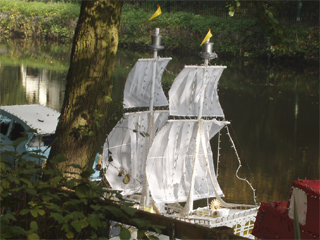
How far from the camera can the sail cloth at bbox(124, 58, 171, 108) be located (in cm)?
863

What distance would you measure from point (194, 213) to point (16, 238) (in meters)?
4.71

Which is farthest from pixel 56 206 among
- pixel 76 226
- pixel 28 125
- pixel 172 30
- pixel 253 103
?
pixel 172 30

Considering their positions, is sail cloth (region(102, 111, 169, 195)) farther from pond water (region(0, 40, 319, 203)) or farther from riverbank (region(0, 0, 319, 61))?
riverbank (region(0, 0, 319, 61))

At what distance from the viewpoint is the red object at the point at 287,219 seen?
357cm

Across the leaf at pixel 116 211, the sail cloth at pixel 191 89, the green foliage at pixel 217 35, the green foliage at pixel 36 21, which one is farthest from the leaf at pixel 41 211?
the green foliage at pixel 36 21

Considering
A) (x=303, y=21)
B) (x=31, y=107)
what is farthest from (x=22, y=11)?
(x=31, y=107)

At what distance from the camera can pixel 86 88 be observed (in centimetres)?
459

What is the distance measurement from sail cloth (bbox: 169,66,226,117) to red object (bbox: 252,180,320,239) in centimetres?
454

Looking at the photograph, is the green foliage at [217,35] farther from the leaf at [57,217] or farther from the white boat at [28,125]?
the leaf at [57,217]

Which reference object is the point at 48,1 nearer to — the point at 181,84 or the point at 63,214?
the point at 181,84

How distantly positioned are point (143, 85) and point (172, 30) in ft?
94.6

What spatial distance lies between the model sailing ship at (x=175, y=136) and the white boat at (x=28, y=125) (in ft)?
4.12

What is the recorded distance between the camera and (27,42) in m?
36.1

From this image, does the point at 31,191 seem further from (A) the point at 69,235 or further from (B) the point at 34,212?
(A) the point at 69,235
